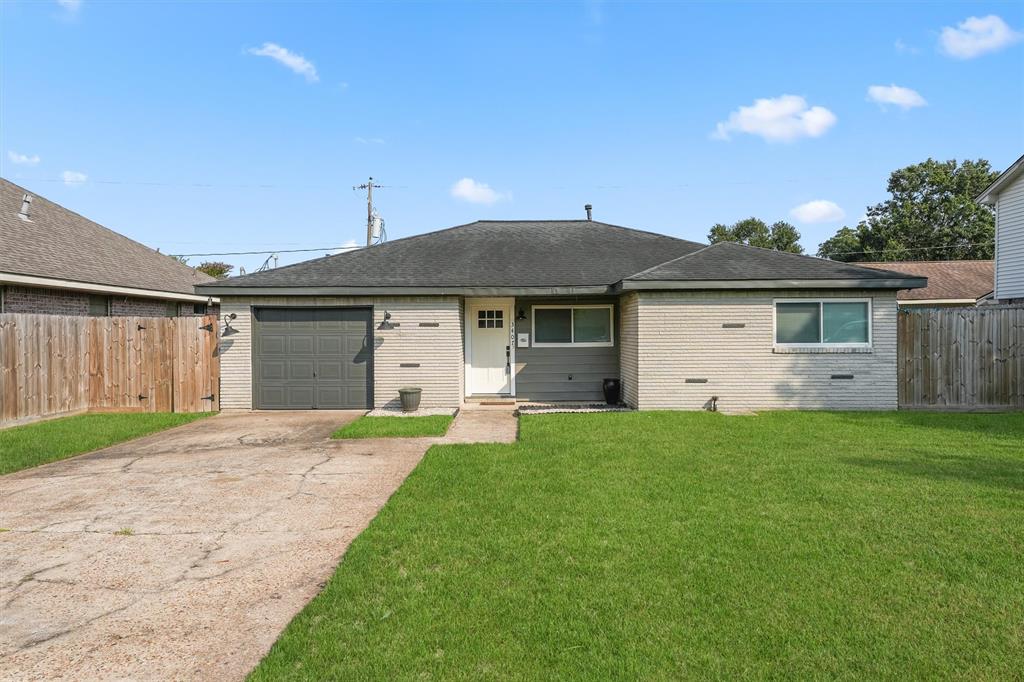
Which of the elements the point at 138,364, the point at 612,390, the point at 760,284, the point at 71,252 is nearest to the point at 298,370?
the point at 138,364

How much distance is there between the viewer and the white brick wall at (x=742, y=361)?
11117 mm

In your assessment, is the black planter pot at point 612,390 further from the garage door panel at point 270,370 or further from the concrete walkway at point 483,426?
the garage door panel at point 270,370

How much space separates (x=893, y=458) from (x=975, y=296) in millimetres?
21949

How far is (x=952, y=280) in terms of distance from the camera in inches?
969

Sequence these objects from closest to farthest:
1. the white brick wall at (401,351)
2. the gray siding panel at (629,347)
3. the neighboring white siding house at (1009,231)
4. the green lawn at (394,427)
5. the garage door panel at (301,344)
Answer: the green lawn at (394,427), the gray siding panel at (629,347), the white brick wall at (401,351), the garage door panel at (301,344), the neighboring white siding house at (1009,231)

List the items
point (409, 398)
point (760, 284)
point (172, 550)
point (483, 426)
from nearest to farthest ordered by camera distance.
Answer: point (172, 550), point (483, 426), point (760, 284), point (409, 398)

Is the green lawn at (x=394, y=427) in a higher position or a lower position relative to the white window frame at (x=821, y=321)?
lower

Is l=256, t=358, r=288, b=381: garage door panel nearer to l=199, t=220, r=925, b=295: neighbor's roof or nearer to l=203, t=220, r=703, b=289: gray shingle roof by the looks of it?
l=199, t=220, r=925, b=295: neighbor's roof

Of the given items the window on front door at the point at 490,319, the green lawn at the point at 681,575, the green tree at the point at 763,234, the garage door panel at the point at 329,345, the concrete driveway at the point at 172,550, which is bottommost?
the concrete driveway at the point at 172,550

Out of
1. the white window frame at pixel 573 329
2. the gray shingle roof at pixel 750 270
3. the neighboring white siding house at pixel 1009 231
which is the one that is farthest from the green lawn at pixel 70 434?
the neighboring white siding house at pixel 1009 231

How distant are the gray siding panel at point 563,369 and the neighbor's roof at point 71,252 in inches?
333

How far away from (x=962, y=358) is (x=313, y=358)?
45.1ft

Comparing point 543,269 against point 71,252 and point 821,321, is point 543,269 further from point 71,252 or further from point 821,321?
point 71,252

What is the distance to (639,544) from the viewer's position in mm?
4168
